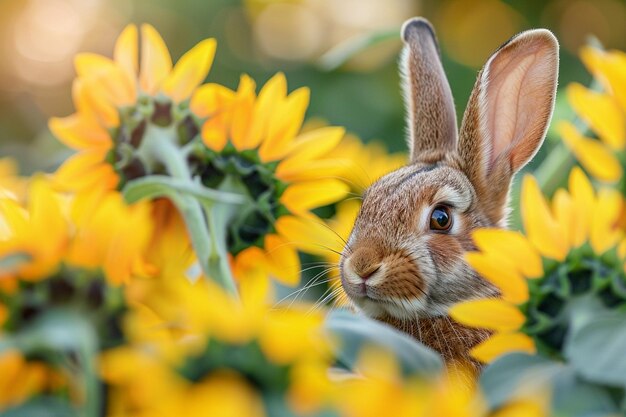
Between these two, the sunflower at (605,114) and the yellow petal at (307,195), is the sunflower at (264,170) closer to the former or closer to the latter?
the yellow petal at (307,195)

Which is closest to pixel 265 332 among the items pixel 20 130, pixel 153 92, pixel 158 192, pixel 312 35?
pixel 158 192

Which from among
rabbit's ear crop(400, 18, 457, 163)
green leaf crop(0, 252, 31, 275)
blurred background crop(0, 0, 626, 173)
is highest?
green leaf crop(0, 252, 31, 275)

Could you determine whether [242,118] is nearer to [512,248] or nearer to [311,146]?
[311,146]

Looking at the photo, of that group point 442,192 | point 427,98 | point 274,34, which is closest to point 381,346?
point 442,192

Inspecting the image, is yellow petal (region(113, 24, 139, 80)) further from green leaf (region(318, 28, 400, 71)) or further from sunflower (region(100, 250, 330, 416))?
sunflower (region(100, 250, 330, 416))

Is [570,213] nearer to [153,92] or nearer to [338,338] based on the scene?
[338,338]

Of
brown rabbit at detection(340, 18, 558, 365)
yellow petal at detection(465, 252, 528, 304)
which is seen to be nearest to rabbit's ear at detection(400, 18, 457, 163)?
brown rabbit at detection(340, 18, 558, 365)

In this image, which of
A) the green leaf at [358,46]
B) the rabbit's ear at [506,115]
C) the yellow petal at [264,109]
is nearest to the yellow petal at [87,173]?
the yellow petal at [264,109]

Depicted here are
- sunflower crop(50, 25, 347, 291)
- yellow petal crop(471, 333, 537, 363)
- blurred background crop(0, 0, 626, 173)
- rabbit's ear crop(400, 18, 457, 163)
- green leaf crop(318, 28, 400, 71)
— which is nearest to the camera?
yellow petal crop(471, 333, 537, 363)
